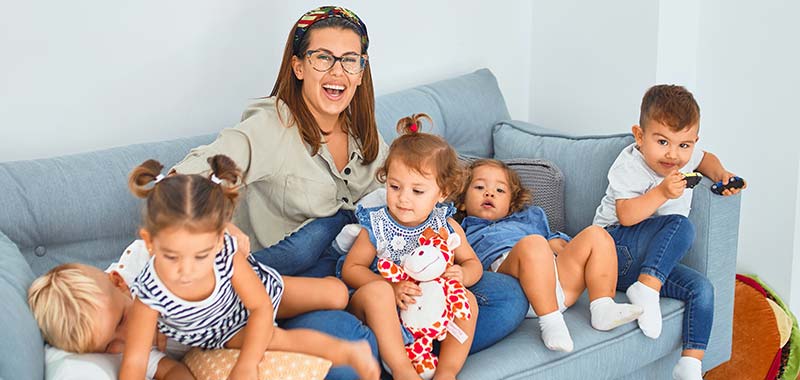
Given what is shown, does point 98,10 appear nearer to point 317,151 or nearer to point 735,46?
point 317,151

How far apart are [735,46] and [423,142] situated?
1481 millimetres

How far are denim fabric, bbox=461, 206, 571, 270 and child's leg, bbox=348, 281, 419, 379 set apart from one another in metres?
0.52

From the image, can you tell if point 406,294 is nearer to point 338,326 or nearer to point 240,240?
point 338,326

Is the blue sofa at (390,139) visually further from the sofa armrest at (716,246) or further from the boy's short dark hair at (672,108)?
the boy's short dark hair at (672,108)

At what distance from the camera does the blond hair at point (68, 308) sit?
179 cm

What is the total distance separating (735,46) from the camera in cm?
319

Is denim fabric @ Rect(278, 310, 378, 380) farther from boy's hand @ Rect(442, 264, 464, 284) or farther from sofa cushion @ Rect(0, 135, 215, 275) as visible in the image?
sofa cushion @ Rect(0, 135, 215, 275)

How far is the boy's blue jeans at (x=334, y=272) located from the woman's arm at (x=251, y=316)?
7.8 inches

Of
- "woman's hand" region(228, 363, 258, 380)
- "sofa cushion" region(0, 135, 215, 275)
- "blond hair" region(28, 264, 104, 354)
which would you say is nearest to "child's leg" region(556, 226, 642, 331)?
"woman's hand" region(228, 363, 258, 380)

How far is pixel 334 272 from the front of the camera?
2.39 metres

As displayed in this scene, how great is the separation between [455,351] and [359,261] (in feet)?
1.10

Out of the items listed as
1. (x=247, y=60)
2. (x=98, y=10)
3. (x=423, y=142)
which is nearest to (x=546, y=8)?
(x=247, y=60)

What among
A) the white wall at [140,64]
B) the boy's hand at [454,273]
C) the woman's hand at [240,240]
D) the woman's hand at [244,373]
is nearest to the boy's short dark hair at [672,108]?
the boy's hand at [454,273]

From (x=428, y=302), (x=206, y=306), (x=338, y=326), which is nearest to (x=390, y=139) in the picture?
(x=428, y=302)
